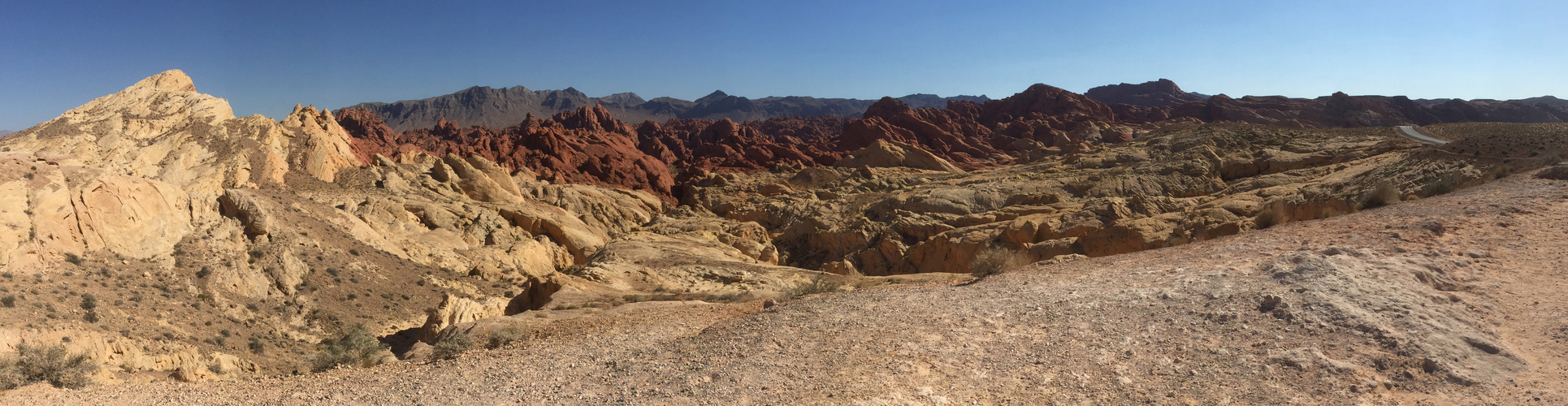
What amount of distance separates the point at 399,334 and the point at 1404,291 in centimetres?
1997

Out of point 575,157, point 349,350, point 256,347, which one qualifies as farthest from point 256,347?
point 575,157

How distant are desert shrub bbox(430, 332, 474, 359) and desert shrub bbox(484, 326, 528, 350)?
284 millimetres

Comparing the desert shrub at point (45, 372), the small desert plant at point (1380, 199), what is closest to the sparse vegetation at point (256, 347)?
the desert shrub at point (45, 372)

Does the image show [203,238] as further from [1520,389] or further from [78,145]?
[1520,389]

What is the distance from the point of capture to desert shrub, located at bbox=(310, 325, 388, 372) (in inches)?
423

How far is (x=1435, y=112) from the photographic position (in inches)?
3381

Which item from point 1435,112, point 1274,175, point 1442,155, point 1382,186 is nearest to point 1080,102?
point 1435,112

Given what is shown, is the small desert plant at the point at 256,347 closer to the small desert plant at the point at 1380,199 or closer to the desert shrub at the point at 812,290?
the desert shrub at the point at 812,290

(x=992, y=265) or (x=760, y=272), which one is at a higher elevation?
(x=992, y=265)

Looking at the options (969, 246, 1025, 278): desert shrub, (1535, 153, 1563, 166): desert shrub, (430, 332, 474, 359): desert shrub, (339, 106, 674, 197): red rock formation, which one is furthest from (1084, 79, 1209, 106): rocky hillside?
(430, 332, 474, 359): desert shrub

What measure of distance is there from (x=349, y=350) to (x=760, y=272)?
38.9 feet

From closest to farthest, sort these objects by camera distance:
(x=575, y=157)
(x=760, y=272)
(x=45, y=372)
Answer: (x=45, y=372)
(x=760, y=272)
(x=575, y=157)

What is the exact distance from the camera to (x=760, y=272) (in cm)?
2222

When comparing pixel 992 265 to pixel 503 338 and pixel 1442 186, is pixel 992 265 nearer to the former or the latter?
pixel 503 338
